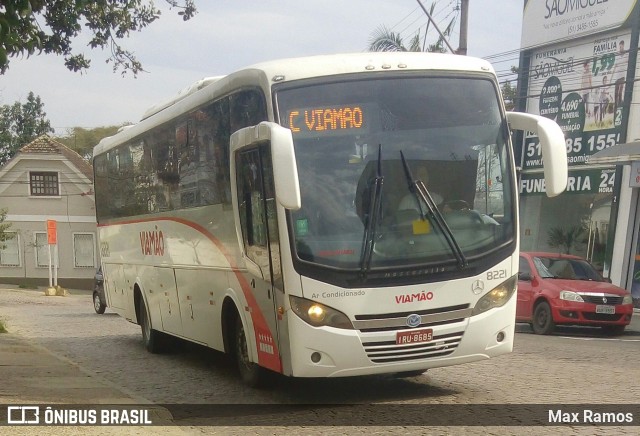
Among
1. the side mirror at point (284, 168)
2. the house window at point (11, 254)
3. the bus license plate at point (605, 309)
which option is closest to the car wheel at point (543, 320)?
the bus license plate at point (605, 309)

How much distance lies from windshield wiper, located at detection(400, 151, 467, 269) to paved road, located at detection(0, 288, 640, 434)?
57.9 inches

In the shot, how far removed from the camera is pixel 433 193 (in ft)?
28.9

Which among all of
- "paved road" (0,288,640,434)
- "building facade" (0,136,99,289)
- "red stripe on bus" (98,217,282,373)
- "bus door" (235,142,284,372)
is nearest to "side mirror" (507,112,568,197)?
"paved road" (0,288,640,434)

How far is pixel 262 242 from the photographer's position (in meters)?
9.25

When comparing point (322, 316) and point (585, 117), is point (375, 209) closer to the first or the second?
point (322, 316)

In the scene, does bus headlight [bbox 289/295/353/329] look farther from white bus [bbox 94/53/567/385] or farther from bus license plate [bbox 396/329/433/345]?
bus license plate [bbox 396/329/433/345]

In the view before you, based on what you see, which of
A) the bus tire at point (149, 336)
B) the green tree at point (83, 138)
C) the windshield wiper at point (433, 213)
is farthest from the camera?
the green tree at point (83, 138)

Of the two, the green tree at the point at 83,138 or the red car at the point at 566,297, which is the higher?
the green tree at the point at 83,138

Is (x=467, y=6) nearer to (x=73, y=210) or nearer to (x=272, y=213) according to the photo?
(x=272, y=213)

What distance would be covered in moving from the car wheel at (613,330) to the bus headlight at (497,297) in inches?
434

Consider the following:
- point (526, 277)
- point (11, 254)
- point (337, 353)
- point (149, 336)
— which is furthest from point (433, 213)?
point (11, 254)

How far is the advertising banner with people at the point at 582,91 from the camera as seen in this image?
27.7 meters

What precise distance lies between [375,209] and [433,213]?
572 mm

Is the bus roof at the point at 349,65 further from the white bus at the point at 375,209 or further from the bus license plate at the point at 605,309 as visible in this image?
the bus license plate at the point at 605,309
